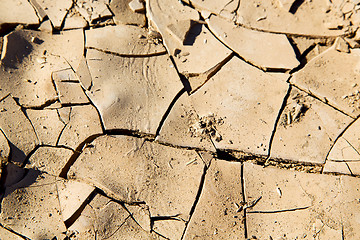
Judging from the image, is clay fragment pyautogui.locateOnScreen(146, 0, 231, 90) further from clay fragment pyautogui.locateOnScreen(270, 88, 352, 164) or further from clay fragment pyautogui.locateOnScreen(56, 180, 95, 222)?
clay fragment pyautogui.locateOnScreen(56, 180, 95, 222)

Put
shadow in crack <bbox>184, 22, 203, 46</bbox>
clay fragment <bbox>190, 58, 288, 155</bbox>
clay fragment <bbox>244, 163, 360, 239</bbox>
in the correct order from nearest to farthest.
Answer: clay fragment <bbox>244, 163, 360, 239</bbox> → clay fragment <bbox>190, 58, 288, 155</bbox> → shadow in crack <bbox>184, 22, 203, 46</bbox>

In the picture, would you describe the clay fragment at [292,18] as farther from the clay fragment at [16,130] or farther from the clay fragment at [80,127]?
the clay fragment at [16,130]

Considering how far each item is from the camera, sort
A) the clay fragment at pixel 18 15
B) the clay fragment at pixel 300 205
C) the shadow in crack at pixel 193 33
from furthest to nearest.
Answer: the clay fragment at pixel 18 15 < the shadow in crack at pixel 193 33 < the clay fragment at pixel 300 205

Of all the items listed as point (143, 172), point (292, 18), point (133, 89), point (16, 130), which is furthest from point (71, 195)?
point (292, 18)

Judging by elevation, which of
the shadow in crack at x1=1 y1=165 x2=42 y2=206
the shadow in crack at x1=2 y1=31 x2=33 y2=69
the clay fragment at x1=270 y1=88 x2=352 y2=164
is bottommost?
the shadow in crack at x1=1 y1=165 x2=42 y2=206

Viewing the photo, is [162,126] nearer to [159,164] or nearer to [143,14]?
[159,164]

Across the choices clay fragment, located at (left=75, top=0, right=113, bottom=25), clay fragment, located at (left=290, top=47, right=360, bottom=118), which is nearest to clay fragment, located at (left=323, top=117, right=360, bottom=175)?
clay fragment, located at (left=290, top=47, right=360, bottom=118)

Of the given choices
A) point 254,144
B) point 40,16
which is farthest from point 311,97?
point 40,16

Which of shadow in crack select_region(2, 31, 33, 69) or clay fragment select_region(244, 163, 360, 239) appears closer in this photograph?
clay fragment select_region(244, 163, 360, 239)

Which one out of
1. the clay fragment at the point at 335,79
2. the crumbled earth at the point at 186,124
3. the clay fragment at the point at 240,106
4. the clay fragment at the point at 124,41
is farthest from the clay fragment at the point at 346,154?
the clay fragment at the point at 124,41
